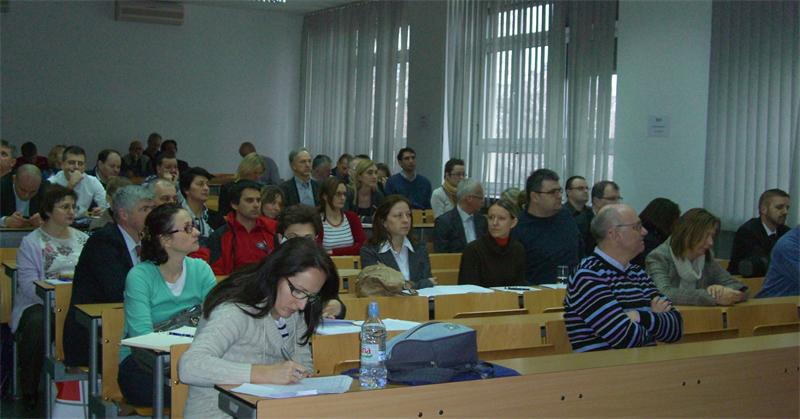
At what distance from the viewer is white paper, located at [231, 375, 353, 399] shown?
2.69m

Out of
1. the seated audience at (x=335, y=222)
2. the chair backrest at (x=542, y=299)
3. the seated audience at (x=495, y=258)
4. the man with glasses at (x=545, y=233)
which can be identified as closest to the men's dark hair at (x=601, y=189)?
the man with glasses at (x=545, y=233)

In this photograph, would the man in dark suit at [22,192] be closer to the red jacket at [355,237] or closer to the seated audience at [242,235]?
the seated audience at [242,235]

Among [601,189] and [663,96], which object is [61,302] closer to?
[601,189]

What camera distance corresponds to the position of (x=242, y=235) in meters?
6.42

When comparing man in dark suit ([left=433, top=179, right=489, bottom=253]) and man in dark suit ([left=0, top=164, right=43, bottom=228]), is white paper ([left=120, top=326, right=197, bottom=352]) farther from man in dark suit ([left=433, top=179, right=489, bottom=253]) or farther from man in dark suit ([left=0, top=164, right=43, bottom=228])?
man in dark suit ([left=0, top=164, right=43, bottom=228])

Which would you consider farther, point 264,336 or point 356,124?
point 356,124

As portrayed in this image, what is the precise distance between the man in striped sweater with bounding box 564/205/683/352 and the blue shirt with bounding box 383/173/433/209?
7468mm

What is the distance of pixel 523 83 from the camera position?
11867mm

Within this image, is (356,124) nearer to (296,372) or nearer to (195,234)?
(195,234)

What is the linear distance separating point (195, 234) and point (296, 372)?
68.1 inches

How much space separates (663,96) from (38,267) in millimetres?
6582

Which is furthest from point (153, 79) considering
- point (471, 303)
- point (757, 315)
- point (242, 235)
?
point (757, 315)

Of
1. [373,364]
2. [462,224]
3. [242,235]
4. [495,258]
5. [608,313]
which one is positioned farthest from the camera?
[462,224]

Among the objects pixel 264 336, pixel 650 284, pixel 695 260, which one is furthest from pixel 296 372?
pixel 695 260
